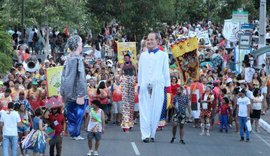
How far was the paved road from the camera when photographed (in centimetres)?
2214

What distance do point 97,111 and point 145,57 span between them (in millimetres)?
1940

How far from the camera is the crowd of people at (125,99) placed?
16562 mm

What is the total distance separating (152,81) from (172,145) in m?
2.15

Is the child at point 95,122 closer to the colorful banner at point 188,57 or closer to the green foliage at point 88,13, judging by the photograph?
the colorful banner at point 188,57

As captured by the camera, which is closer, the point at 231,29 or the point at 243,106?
the point at 243,106

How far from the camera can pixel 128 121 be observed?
26.0 metres

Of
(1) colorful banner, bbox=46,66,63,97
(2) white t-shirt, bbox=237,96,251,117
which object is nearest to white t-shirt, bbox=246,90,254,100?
(2) white t-shirt, bbox=237,96,251,117

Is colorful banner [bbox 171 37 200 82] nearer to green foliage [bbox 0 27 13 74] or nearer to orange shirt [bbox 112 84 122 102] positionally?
orange shirt [bbox 112 84 122 102]

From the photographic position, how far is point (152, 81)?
22078 millimetres

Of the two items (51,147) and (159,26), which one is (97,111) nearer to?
(51,147)

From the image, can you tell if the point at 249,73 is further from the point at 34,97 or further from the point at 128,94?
the point at 34,97

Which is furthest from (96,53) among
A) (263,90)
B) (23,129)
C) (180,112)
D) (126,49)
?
(23,129)

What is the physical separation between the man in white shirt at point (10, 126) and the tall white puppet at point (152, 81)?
11.5 ft

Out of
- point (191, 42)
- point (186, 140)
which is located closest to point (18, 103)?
point (186, 140)
